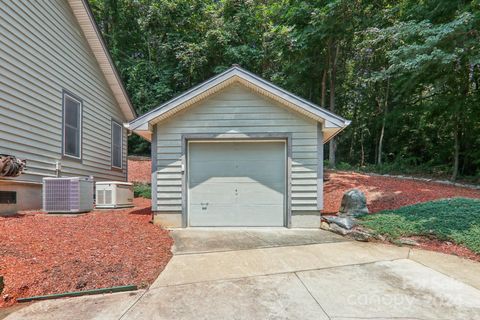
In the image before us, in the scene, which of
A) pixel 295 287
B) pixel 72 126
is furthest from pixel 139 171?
pixel 295 287

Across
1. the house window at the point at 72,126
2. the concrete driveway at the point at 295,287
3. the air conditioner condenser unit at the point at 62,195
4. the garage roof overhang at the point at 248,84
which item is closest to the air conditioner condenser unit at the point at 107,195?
the air conditioner condenser unit at the point at 62,195

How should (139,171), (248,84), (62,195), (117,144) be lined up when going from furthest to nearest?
(139,171), (117,144), (248,84), (62,195)

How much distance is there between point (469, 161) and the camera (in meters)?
13.3

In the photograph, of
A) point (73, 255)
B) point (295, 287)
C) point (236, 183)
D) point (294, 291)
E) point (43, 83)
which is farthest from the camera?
point (43, 83)

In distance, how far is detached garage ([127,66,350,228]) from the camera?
21.1 feet

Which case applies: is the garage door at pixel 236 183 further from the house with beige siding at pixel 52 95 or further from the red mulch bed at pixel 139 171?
the red mulch bed at pixel 139 171

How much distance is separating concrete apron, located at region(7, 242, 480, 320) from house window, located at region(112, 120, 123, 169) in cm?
761

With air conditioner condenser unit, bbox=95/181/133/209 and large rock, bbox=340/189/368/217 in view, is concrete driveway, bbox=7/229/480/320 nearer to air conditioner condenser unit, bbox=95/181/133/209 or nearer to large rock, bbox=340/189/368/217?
large rock, bbox=340/189/368/217

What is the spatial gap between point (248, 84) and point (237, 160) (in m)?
1.77

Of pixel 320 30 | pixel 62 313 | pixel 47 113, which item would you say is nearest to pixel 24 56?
pixel 47 113

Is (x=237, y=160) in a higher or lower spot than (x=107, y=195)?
higher

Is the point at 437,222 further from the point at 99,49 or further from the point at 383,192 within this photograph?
the point at 99,49

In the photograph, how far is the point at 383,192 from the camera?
369 inches

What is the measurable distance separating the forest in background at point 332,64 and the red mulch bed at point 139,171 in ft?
8.38
